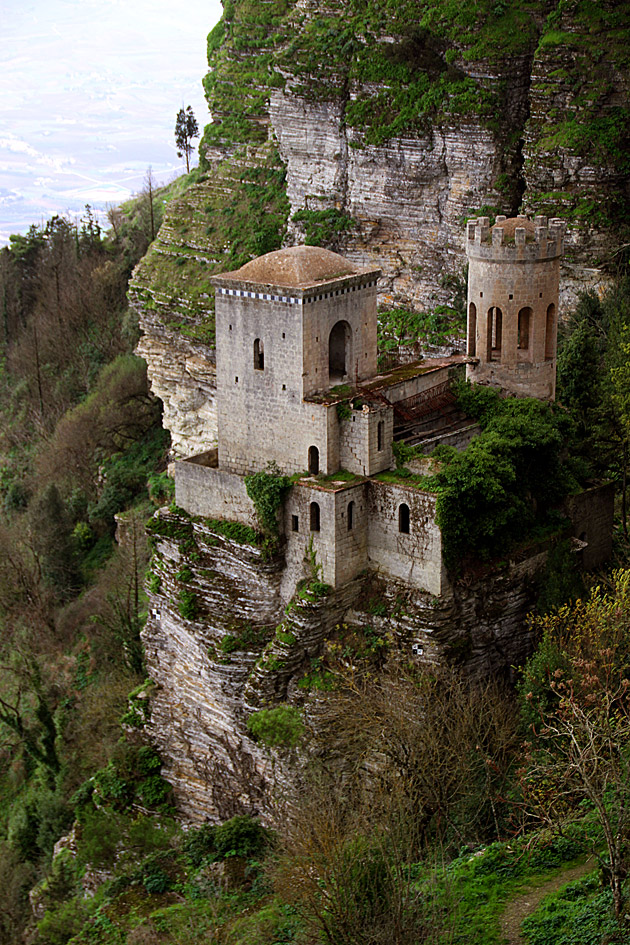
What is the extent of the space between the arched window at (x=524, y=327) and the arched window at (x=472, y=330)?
1.37 meters

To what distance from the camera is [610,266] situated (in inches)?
1972

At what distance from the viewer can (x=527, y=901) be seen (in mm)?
27953

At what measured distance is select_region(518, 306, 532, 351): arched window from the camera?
4072cm

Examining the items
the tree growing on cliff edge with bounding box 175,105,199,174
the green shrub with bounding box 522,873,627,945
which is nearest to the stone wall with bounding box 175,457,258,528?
the green shrub with bounding box 522,873,627,945

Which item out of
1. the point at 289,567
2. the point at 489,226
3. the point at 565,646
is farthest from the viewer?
the point at 489,226

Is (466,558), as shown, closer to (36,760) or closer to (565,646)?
(565,646)

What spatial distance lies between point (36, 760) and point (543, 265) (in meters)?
26.2

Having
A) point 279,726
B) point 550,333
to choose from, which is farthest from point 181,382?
point 279,726

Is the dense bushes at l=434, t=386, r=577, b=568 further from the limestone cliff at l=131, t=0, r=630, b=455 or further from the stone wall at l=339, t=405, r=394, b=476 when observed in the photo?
the limestone cliff at l=131, t=0, r=630, b=455

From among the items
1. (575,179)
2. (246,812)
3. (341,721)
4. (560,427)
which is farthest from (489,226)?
(246,812)

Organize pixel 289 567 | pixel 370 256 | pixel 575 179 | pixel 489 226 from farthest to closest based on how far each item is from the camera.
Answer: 1. pixel 370 256
2. pixel 575 179
3. pixel 489 226
4. pixel 289 567

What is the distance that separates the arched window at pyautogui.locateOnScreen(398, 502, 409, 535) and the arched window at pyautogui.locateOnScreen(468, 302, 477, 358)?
299 inches

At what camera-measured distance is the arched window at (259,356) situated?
37625mm

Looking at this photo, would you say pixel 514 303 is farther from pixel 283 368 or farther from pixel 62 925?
pixel 62 925
